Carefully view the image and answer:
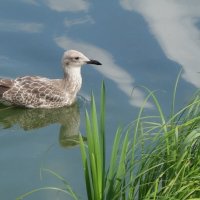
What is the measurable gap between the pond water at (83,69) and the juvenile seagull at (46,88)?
111 mm

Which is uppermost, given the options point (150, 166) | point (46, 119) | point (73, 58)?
point (73, 58)

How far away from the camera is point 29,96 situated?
25.1ft

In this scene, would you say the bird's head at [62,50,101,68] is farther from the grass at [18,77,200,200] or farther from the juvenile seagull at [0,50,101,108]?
the grass at [18,77,200,200]

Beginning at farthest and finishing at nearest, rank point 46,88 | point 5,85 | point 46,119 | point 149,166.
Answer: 1. point 46,88
2. point 5,85
3. point 46,119
4. point 149,166

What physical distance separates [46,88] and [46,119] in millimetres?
490

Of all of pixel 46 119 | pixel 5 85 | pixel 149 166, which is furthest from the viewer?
pixel 5 85

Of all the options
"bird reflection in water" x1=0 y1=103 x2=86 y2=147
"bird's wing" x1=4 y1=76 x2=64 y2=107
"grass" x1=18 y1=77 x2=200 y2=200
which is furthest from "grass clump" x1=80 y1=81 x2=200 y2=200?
"bird's wing" x1=4 y1=76 x2=64 y2=107

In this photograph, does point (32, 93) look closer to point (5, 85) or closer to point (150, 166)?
point (5, 85)

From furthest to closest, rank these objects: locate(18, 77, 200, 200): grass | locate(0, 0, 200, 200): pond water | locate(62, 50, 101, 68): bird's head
→ locate(62, 50, 101, 68): bird's head < locate(0, 0, 200, 200): pond water < locate(18, 77, 200, 200): grass

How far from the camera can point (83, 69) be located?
8.30 meters

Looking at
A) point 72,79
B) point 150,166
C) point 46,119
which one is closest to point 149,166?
point 150,166

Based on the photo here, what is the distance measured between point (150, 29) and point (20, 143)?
113 inches

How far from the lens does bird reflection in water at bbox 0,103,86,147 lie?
7.07 metres

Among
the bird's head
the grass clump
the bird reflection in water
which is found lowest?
the grass clump
